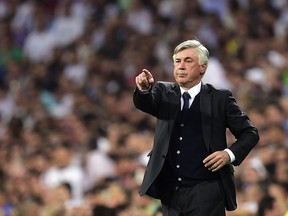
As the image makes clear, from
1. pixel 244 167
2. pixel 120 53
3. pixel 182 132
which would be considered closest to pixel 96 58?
pixel 120 53

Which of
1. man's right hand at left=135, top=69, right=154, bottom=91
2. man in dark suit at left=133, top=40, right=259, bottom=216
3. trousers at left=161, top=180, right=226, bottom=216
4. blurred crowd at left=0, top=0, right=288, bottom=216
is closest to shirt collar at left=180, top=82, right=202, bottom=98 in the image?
man in dark suit at left=133, top=40, right=259, bottom=216

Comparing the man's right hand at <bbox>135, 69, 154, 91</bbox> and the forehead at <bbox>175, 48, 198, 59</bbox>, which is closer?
the man's right hand at <bbox>135, 69, 154, 91</bbox>

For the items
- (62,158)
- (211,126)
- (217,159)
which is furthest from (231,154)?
(62,158)

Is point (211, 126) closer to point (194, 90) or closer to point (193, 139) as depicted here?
point (193, 139)

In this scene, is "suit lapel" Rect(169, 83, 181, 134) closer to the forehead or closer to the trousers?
the forehead

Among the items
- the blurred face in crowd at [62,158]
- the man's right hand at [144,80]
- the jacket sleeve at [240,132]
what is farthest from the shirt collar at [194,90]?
the blurred face in crowd at [62,158]

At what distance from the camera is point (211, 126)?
20.6ft

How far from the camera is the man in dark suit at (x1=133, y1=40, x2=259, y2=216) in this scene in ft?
20.5

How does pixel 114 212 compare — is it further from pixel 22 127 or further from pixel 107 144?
pixel 22 127

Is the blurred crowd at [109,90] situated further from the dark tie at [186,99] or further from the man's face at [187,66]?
the man's face at [187,66]

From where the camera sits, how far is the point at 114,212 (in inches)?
358

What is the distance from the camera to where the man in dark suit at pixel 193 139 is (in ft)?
20.5

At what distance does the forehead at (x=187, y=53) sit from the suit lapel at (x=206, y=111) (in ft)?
0.85

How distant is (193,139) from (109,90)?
8.04 m
